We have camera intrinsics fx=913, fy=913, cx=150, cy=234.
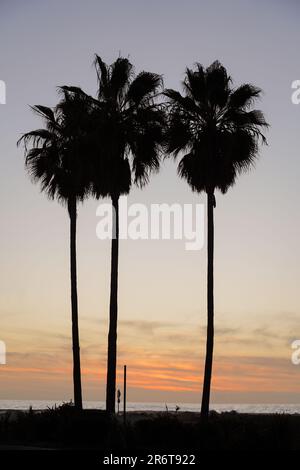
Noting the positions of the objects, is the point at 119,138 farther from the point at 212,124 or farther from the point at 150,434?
the point at 150,434

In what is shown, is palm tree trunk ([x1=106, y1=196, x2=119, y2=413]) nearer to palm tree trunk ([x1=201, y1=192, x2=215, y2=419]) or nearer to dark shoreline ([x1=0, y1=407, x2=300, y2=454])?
dark shoreline ([x1=0, y1=407, x2=300, y2=454])

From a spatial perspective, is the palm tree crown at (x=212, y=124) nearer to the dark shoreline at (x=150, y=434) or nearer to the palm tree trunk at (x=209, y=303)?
the palm tree trunk at (x=209, y=303)

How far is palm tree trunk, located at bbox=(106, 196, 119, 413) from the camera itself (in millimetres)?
44406

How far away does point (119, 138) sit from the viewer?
45.3m

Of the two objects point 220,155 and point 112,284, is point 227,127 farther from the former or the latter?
point 112,284

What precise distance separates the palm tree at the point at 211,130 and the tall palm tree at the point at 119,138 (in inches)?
40.3

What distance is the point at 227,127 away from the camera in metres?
44.7

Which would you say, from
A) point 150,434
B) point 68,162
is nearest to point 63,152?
point 68,162

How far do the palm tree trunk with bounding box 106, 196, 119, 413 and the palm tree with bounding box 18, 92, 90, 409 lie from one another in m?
2.41

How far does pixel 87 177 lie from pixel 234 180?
747 cm

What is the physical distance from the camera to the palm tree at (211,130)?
44250 millimetres
